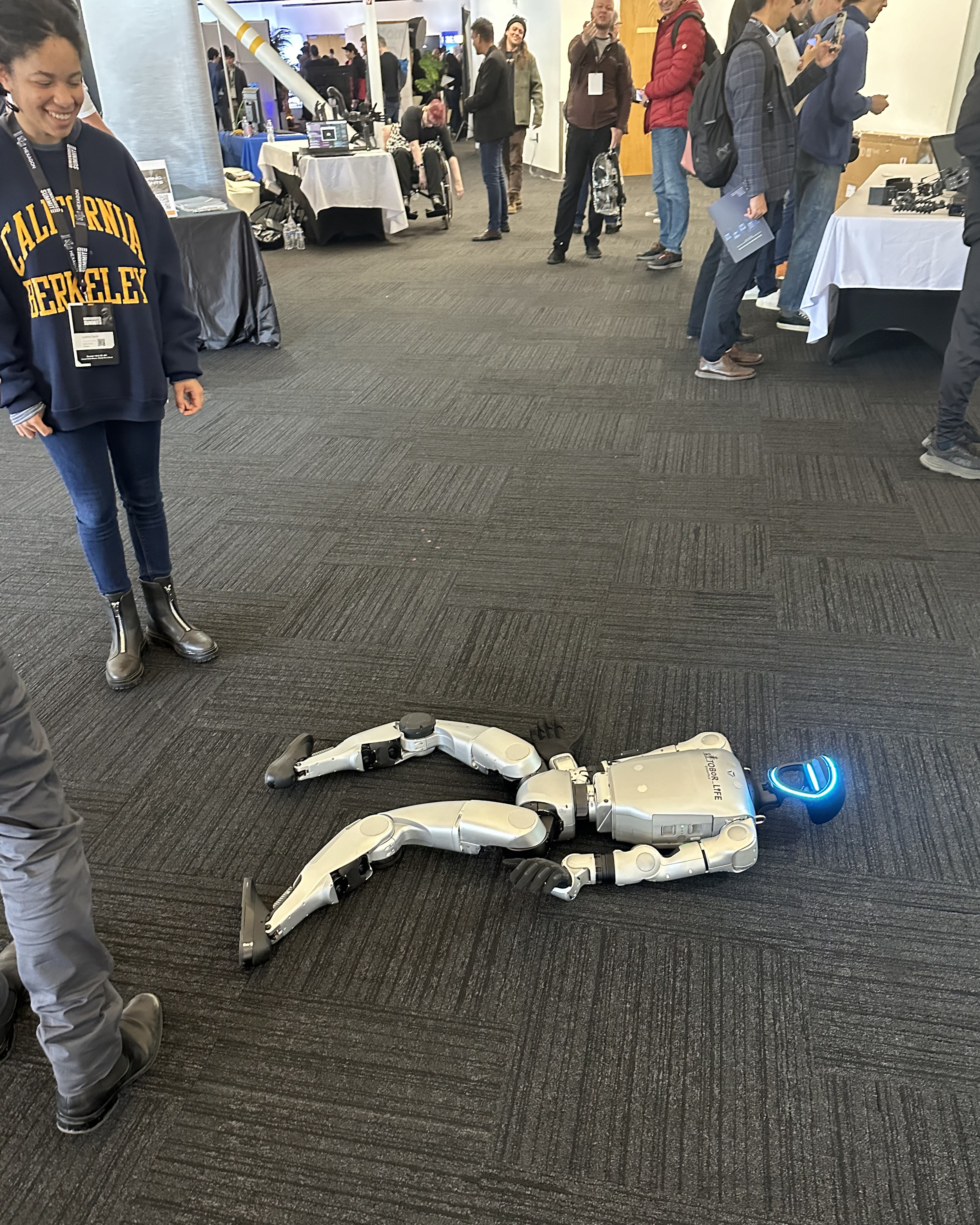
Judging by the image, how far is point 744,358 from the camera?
378cm

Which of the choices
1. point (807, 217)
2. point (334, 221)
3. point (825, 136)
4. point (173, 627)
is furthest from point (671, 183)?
point (173, 627)

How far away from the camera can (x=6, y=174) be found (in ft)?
5.14

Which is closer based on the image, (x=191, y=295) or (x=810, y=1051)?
(x=810, y=1051)

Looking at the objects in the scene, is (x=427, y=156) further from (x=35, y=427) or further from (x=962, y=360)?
(x=35, y=427)

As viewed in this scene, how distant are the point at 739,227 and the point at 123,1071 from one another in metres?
3.17

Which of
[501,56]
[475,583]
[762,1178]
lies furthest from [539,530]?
[501,56]

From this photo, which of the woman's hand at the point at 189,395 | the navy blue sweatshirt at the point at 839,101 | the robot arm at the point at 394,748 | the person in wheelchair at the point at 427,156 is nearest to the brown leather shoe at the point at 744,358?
the navy blue sweatshirt at the point at 839,101

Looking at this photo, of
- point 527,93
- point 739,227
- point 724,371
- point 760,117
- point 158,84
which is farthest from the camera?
point 527,93

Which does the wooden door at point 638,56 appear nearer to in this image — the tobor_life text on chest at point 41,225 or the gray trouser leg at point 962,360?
the gray trouser leg at point 962,360

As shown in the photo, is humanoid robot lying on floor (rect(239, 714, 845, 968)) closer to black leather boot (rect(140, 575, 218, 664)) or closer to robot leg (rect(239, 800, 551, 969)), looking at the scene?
robot leg (rect(239, 800, 551, 969))

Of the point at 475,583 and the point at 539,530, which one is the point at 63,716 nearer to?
the point at 475,583

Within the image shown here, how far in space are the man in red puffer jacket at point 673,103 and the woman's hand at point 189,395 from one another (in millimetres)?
3582

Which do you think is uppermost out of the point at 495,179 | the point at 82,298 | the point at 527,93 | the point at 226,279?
the point at 527,93

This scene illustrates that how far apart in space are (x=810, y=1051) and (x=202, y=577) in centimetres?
187
